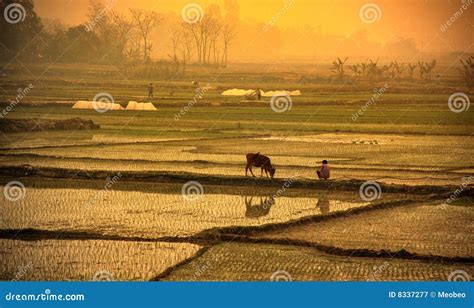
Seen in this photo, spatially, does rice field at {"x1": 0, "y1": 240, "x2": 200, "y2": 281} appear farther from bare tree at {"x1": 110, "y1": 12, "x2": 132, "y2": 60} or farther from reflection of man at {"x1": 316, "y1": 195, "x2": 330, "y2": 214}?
bare tree at {"x1": 110, "y1": 12, "x2": 132, "y2": 60}

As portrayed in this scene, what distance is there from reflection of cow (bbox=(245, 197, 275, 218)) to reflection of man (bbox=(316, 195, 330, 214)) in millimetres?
467

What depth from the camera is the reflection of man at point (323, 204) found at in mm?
8562

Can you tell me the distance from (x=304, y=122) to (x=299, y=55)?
29.1 meters

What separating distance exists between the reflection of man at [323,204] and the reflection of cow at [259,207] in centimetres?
47

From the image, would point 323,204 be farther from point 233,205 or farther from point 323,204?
point 233,205

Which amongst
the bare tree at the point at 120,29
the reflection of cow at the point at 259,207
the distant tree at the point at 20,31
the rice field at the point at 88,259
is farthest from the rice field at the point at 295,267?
the bare tree at the point at 120,29

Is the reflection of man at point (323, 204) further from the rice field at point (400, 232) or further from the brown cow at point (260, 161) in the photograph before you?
the brown cow at point (260, 161)

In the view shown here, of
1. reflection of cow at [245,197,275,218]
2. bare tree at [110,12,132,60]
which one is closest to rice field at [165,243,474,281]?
reflection of cow at [245,197,275,218]

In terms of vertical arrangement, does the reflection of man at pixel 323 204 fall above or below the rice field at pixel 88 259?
above

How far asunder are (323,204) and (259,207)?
64cm

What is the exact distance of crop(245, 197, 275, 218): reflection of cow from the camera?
27.6 feet

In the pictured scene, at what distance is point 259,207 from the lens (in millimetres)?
8797

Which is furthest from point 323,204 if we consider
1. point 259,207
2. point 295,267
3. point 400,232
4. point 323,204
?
point 295,267

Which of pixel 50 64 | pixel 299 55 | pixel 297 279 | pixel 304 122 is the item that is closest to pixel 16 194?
pixel 297 279
